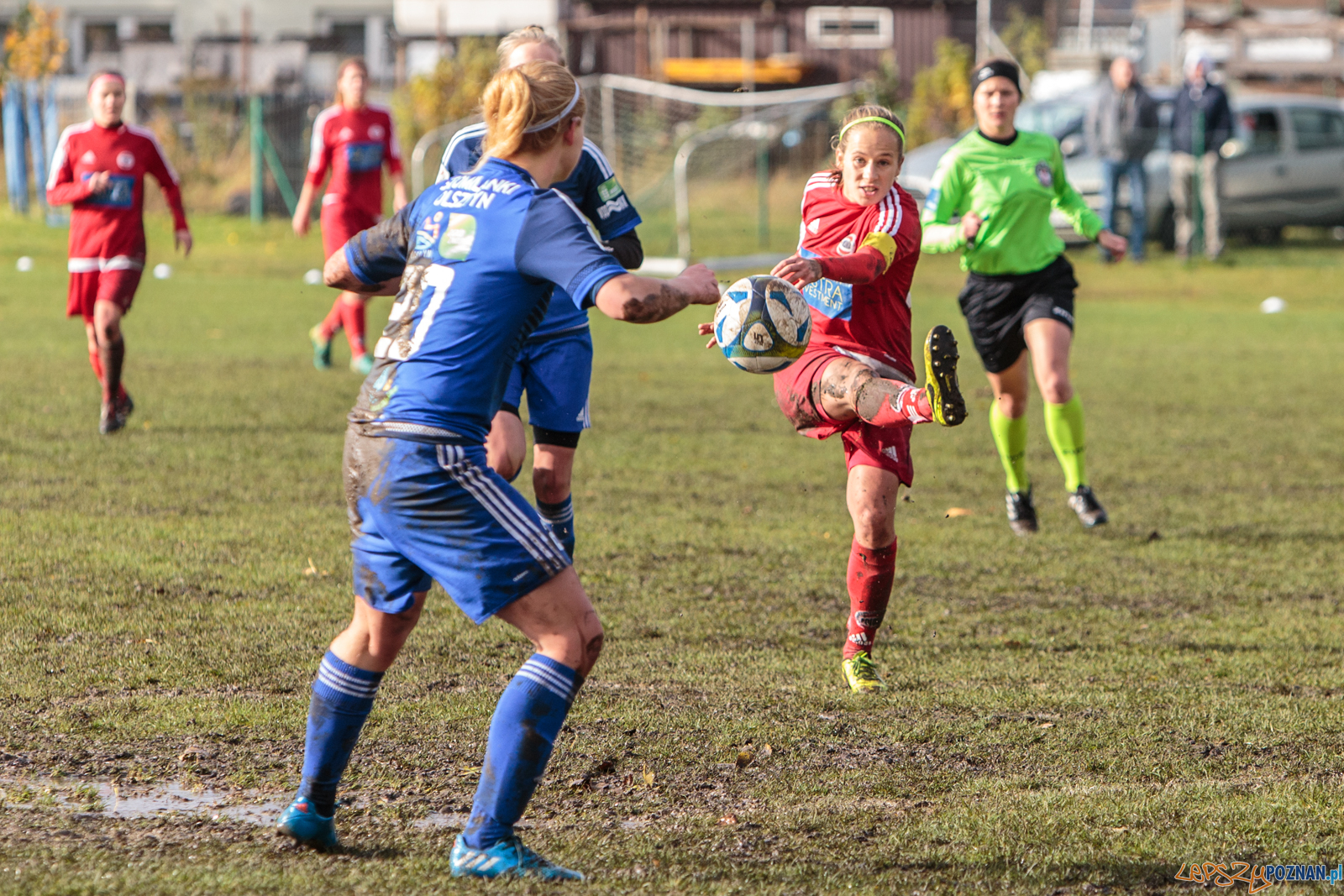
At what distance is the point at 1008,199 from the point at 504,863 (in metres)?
5.23

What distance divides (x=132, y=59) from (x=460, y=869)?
45.9 meters

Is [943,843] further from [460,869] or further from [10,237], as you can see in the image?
[10,237]

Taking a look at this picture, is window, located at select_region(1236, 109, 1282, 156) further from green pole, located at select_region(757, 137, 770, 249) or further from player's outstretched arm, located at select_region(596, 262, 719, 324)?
player's outstretched arm, located at select_region(596, 262, 719, 324)

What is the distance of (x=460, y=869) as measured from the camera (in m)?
3.62

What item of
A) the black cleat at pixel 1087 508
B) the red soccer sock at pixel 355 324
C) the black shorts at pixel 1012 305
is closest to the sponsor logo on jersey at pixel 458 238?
the black shorts at pixel 1012 305

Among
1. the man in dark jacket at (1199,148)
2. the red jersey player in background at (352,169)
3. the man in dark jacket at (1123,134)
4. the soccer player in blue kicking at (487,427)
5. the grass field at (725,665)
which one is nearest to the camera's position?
the soccer player in blue kicking at (487,427)

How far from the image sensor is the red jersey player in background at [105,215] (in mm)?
9969

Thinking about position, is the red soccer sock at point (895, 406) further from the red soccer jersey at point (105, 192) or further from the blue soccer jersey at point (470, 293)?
the red soccer jersey at point (105, 192)

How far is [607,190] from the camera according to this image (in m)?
5.79

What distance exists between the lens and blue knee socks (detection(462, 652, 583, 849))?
361cm

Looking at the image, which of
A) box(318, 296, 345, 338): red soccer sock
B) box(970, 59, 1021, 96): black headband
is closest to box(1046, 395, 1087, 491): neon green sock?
box(970, 59, 1021, 96): black headband

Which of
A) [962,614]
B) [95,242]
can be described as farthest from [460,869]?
[95,242]

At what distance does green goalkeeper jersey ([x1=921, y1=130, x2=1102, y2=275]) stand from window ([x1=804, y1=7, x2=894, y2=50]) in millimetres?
33092

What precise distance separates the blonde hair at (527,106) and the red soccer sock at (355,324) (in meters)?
9.07
